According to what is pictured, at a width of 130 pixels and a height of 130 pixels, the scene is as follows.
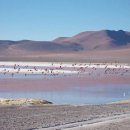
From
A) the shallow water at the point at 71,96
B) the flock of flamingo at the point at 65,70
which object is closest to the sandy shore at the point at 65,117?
the shallow water at the point at 71,96

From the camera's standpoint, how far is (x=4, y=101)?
20094mm

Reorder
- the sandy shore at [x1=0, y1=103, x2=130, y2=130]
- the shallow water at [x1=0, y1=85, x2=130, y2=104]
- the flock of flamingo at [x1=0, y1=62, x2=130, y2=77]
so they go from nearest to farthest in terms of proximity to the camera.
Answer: the sandy shore at [x1=0, y1=103, x2=130, y2=130], the shallow water at [x1=0, y1=85, x2=130, y2=104], the flock of flamingo at [x1=0, y1=62, x2=130, y2=77]

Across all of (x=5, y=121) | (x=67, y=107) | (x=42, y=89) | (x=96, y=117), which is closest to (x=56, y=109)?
(x=67, y=107)

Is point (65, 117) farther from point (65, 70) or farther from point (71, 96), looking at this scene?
point (65, 70)

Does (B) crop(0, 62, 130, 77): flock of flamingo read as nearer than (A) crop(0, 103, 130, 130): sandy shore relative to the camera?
No

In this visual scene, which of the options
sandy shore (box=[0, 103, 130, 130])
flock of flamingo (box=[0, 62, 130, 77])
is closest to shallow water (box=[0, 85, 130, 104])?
sandy shore (box=[0, 103, 130, 130])

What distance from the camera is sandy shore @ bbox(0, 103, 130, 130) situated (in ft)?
42.3

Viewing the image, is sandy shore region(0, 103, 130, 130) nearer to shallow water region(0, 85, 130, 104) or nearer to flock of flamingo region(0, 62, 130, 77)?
shallow water region(0, 85, 130, 104)

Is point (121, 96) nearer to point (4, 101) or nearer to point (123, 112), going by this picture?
point (4, 101)

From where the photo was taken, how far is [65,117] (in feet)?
47.8

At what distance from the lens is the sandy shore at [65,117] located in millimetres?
12906

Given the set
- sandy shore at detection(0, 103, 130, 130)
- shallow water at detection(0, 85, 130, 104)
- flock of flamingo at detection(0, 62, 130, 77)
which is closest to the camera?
sandy shore at detection(0, 103, 130, 130)

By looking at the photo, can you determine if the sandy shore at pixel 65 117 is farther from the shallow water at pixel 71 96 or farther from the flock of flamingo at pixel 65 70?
the flock of flamingo at pixel 65 70

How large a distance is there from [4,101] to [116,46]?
6641 inches
